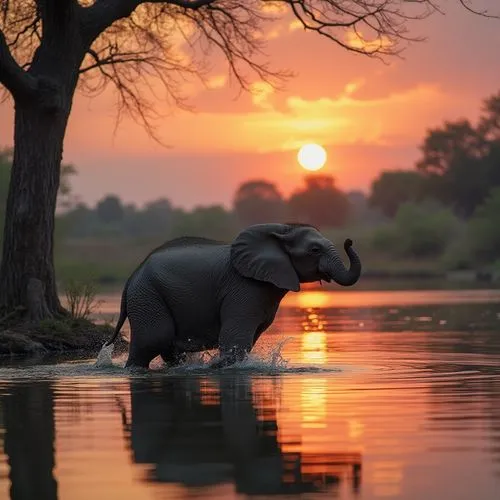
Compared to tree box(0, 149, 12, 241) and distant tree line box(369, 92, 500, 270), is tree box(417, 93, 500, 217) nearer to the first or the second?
distant tree line box(369, 92, 500, 270)

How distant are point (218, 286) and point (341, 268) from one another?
4.54ft

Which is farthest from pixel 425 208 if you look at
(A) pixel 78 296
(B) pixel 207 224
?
(A) pixel 78 296

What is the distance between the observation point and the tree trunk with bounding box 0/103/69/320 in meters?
24.4

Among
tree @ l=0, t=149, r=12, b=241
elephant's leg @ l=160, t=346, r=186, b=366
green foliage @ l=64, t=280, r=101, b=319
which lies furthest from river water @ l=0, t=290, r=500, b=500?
tree @ l=0, t=149, r=12, b=241

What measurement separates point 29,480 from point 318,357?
1039cm

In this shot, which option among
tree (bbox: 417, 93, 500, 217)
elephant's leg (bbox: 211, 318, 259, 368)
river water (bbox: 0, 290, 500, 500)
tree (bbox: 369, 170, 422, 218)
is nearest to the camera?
river water (bbox: 0, 290, 500, 500)

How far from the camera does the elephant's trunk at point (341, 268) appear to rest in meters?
17.0

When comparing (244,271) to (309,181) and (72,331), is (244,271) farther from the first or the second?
(309,181)

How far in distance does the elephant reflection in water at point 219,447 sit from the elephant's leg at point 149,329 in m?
3.25

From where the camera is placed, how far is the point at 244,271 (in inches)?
696

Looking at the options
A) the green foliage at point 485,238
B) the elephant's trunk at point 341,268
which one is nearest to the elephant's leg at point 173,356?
the elephant's trunk at point 341,268

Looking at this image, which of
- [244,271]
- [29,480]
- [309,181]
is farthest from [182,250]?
[309,181]

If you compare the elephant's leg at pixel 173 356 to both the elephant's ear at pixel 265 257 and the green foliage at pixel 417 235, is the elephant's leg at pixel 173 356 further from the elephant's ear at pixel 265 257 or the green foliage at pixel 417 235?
the green foliage at pixel 417 235

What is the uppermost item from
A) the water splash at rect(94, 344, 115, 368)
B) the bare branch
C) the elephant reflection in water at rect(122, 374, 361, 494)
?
the bare branch
